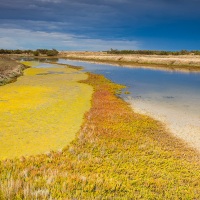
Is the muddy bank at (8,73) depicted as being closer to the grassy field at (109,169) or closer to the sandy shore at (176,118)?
the sandy shore at (176,118)

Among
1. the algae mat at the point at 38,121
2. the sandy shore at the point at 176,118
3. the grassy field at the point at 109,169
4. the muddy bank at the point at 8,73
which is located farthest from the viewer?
the muddy bank at the point at 8,73

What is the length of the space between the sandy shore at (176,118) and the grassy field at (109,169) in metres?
1.15

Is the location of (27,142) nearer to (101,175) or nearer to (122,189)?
(101,175)

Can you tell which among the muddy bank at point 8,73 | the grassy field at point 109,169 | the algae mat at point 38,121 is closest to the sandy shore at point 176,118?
the grassy field at point 109,169

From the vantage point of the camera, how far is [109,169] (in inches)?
450

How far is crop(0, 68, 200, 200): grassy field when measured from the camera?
9.23 m

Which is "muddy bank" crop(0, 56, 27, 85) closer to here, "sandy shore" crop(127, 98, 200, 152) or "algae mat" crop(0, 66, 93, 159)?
"algae mat" crop(0, 66, 93, 159)

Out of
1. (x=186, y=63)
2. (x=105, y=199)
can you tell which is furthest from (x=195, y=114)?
(x=186, y=63)

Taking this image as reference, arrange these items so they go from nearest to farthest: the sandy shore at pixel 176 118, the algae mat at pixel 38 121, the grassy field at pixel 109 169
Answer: the grassy field at pixel 109 169, the algae mat at pixel 38 121, the sandy shore at pixel 176 118

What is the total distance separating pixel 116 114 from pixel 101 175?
36.4ft

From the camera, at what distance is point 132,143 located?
49.1 feet

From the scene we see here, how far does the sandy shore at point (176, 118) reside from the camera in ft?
55.7

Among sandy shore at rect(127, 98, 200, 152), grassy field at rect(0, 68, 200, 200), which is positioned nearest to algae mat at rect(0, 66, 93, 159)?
grassy field at rect(0, 68, 200, 200)

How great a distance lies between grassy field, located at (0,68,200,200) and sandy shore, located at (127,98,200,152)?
1.15 metres
